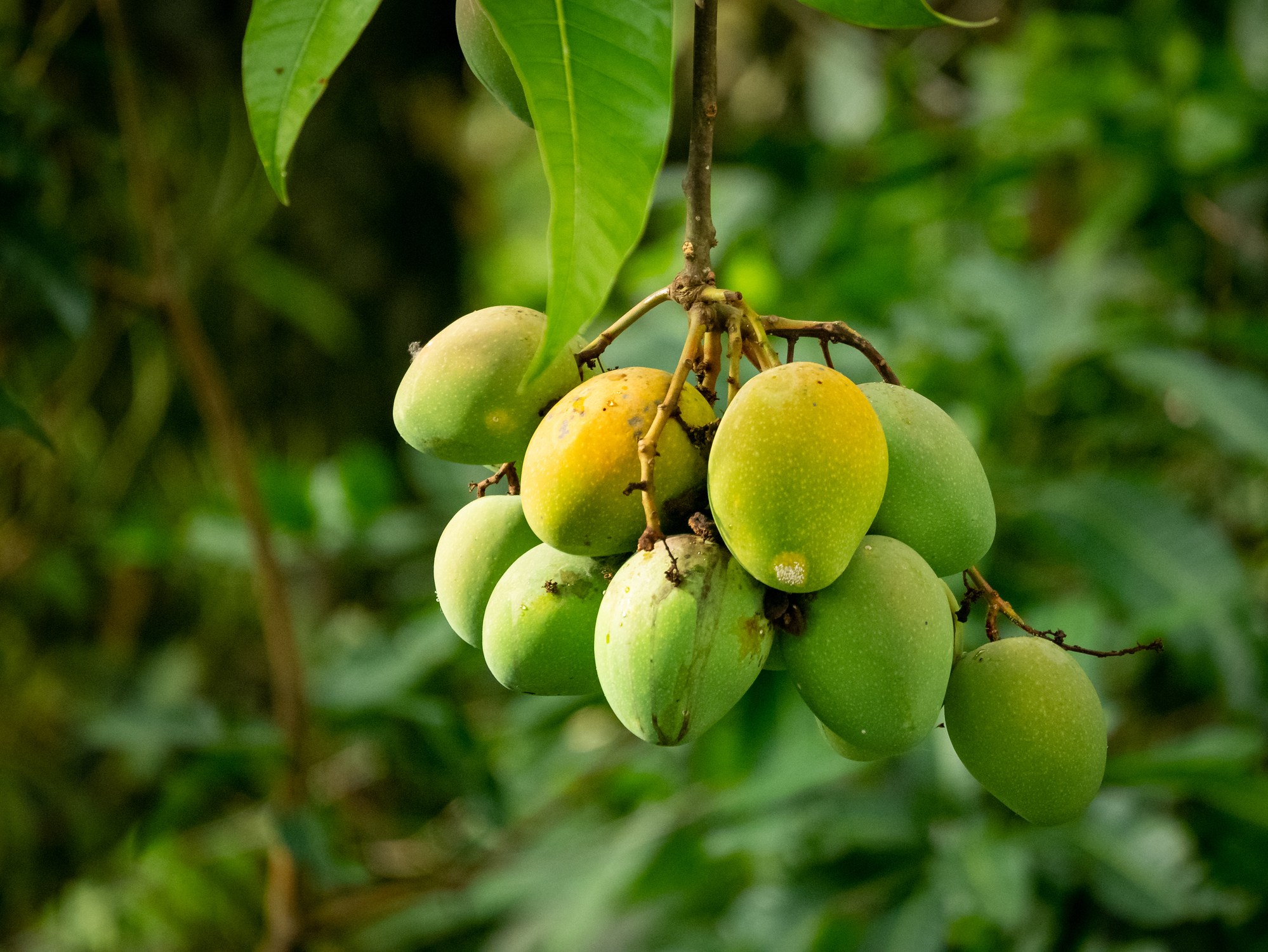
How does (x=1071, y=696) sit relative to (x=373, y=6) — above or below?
below

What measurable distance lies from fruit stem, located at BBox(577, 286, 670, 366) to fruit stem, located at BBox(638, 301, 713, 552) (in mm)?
41

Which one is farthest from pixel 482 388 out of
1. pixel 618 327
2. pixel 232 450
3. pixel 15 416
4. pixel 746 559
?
pixel 232 450

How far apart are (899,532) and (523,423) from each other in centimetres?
24

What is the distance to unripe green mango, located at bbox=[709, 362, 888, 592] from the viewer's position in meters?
0.47

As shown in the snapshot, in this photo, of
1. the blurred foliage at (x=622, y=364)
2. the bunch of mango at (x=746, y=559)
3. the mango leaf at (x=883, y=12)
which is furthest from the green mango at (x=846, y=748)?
the blurred foliage at (x=622, y=364)

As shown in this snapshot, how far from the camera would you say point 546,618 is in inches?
21.4

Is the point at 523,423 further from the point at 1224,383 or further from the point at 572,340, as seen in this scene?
the point at 1224,383

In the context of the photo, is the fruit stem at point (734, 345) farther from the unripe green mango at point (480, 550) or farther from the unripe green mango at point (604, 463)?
the unripe green mango at point (480, 550)

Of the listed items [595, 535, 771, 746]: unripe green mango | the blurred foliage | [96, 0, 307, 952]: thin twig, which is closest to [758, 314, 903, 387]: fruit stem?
[595, 535, 771, 746]: unripe green mango

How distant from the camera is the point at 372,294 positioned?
231cm

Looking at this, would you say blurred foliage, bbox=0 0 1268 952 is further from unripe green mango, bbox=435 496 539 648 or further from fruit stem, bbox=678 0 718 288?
fruit stem, bbox=678 0 718 288

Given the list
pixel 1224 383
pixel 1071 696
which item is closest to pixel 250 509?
pixel 1071 696

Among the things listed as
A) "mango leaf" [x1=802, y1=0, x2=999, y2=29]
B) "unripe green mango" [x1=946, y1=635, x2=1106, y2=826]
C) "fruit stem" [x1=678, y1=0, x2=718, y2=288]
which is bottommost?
"unripe green mango" [x1=946, y1=635, x2=1106, y2=826]

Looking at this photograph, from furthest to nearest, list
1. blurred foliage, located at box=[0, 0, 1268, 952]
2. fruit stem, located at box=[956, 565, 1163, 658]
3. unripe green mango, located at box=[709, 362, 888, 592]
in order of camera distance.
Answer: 1. blurred foliage, located at box=[0, 0, 1268, 952]
2. fruit stem, located at box=[956, 565, 1163, 658]
3. unripe green mango, located at box=[709, 362, 888, 592]
